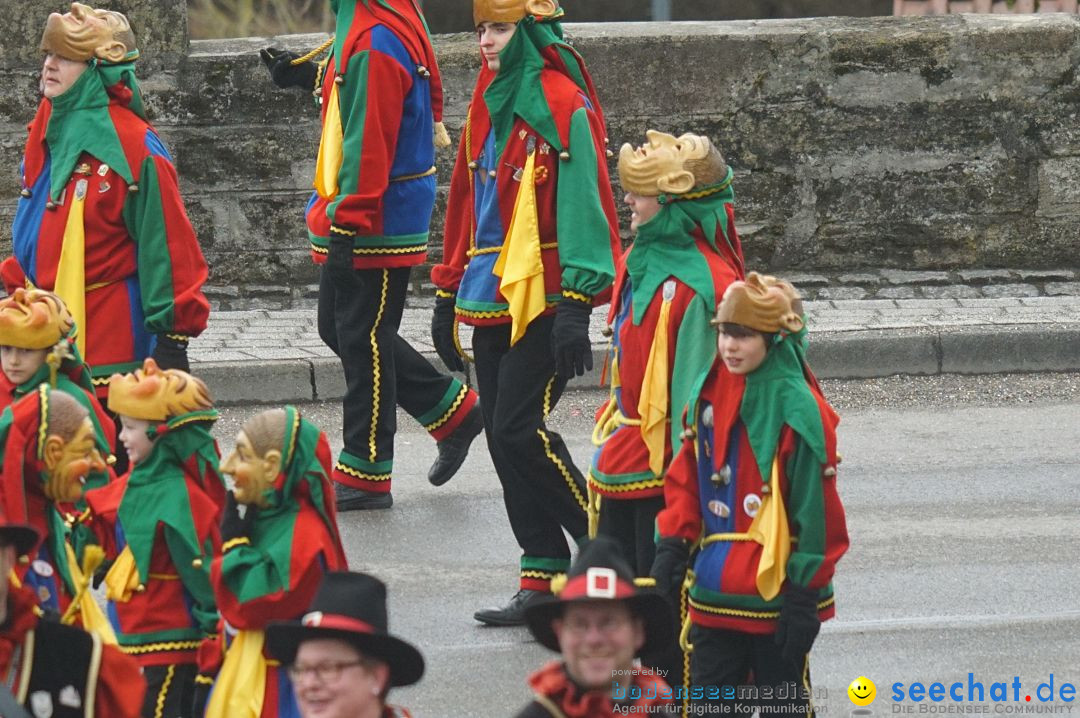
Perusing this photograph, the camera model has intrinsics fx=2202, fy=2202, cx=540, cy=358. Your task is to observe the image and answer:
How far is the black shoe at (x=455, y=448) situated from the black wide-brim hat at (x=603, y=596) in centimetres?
436

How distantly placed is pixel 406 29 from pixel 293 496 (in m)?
3.48

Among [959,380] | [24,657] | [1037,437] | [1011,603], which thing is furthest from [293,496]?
[959,380]

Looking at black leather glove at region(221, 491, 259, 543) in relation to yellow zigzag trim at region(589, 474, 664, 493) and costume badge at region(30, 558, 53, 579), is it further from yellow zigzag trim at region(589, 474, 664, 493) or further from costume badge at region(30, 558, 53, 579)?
yellow zigzag trim at region(589, 474, 664, 493)

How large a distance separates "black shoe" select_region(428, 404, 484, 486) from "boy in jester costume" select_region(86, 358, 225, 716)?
9.95 feet

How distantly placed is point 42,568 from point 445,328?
2.72 metres

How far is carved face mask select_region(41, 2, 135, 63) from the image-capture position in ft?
24.8

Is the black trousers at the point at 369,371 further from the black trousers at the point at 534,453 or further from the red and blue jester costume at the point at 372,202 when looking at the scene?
the black trousers at the point at 534,453

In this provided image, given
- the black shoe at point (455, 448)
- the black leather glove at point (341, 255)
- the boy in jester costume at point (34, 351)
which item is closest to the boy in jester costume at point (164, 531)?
the boy in jester costume at point (34, 351)

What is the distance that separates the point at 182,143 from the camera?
38.8 feet

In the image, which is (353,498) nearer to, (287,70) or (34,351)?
(287,70)

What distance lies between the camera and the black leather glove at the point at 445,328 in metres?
7.93

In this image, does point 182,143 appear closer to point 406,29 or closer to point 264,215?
point 264,215

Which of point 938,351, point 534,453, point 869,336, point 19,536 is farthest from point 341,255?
point 19,536

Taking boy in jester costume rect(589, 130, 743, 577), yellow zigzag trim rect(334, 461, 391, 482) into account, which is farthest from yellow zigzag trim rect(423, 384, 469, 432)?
boy in jester costume rect(589, 130, 743, 577)
